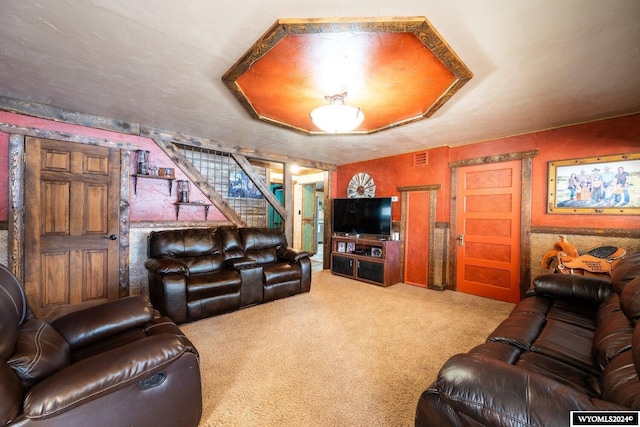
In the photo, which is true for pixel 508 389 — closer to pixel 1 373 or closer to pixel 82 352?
pixel 1 373

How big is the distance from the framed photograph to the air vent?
1626mm

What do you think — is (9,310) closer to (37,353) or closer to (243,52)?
(37,353)

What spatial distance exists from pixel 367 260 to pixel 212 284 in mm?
2619

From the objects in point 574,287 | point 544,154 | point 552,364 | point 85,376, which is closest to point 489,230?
point 544,154

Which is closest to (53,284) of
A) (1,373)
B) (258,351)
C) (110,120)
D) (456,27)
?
(110,120)

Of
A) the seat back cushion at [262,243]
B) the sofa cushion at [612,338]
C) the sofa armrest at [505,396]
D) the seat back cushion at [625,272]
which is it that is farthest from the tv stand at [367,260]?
the sofa armrest at [505,396]

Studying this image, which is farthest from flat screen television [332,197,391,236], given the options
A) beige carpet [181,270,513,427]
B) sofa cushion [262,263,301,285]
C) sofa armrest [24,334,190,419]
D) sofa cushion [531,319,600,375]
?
sofa armrest [24,334,190,419]

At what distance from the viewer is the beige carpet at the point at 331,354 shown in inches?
61.3

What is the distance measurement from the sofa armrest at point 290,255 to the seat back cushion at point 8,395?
3000 mm

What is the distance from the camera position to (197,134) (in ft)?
12.2

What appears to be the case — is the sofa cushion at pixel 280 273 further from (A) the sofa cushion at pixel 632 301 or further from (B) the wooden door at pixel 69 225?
(A) the sofa cushion at pixel 632 301

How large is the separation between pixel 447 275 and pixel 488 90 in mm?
2885

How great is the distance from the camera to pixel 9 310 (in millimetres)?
1065

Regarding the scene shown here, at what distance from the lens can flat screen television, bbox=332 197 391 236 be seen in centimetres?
448
